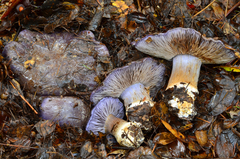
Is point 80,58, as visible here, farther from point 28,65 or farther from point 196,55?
point 196,55

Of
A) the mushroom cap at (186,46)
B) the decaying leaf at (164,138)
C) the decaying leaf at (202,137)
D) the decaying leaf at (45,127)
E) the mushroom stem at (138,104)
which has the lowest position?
the decaying leaf at (45,127)

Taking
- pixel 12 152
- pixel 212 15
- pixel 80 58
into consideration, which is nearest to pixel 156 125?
pixel 80 58

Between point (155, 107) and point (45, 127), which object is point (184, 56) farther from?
point (45, 127)

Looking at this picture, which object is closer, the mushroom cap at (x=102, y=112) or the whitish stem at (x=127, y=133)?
the whitish stem at (x=127, y=133)

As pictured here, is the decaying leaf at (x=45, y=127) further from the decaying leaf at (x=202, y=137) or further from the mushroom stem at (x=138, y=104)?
the decaying leaf at (x=202, y=137)

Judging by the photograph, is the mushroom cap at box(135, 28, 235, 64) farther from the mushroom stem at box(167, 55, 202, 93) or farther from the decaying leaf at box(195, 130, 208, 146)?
the decaying leaf at box(195, 130, 208, 146)

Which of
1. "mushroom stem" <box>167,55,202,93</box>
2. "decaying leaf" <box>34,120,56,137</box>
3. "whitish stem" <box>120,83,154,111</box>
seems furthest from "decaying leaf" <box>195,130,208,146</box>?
"decaying leaf" <box>34,120,56,137</box>

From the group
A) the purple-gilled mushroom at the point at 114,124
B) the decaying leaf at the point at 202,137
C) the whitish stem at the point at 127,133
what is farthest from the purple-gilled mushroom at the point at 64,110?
the decaying leaf at the point at 202,137

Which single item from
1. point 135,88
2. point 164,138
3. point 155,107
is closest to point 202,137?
point 164,138
